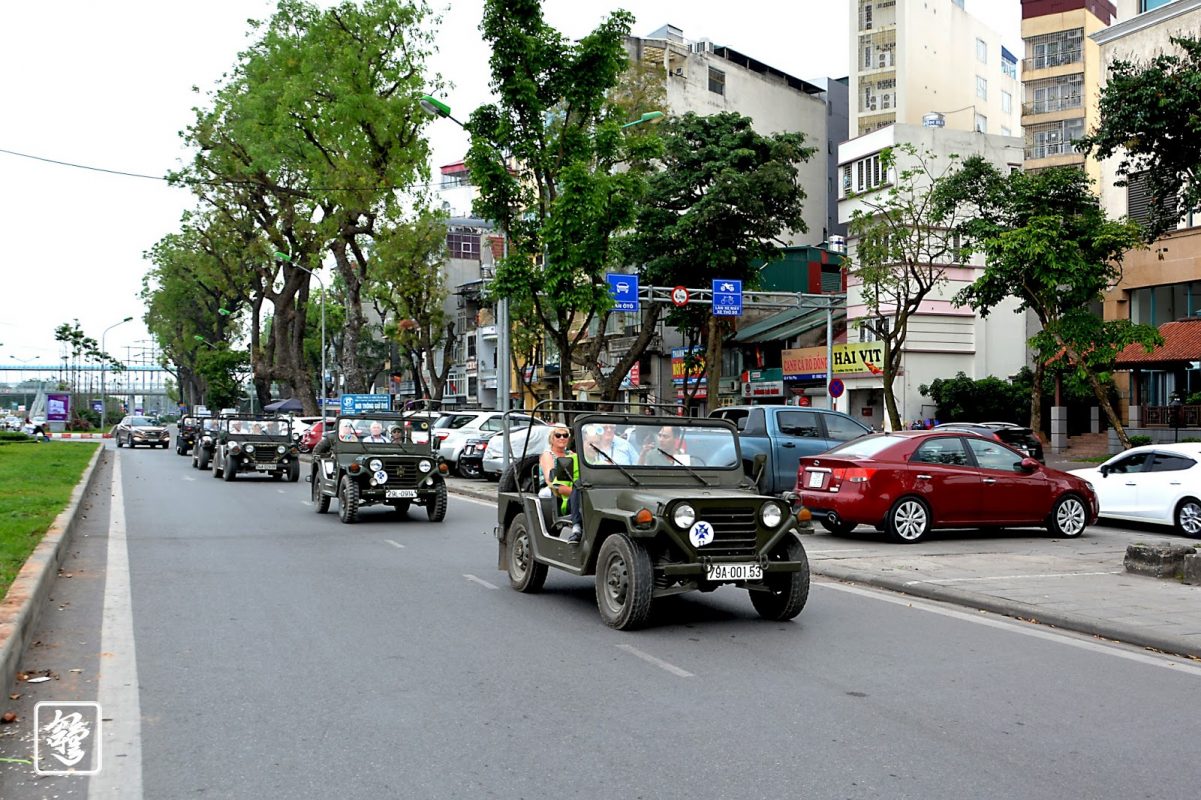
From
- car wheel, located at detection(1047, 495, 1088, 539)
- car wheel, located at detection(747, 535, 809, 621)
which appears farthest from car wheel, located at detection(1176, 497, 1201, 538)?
car wheel, located at detection(747, 535, 809, 621)

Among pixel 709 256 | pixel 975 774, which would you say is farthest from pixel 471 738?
pixel 709 256

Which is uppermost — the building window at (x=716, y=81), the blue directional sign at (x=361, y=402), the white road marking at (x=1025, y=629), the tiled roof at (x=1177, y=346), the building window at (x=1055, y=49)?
the building window at (x=1055, y=49)

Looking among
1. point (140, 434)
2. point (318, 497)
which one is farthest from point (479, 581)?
point (140, 434)

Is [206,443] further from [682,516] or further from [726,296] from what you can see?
[682,516]

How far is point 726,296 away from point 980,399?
12.2 metres

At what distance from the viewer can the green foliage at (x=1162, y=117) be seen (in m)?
24.9

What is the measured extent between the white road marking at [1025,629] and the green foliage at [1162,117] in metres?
18.8

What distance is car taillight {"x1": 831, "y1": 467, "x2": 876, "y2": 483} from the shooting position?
14.5 m

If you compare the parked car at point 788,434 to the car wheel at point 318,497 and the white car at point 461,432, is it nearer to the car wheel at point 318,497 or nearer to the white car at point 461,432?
the car wheel at point 318,497

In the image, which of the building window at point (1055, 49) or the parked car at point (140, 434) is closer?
the parked car at point (140, 434)

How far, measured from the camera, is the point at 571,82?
75.0 ft

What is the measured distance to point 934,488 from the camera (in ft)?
48.2

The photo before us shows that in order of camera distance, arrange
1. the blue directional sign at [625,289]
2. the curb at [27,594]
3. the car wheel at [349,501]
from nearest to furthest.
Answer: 1. the curb at [27,594]
2. the car wheel at [349,501]
3. the blue directional sign at [625,289]

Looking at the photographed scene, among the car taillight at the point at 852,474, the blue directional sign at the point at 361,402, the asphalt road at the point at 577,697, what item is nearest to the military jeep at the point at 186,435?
the blue directional sign at the point at 361,402
